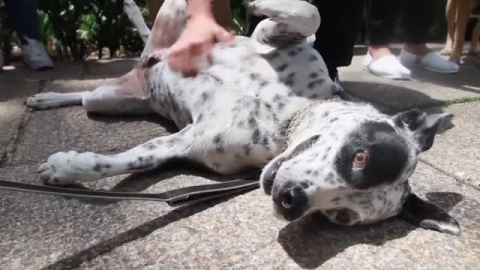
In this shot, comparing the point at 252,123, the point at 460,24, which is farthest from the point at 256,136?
the point at 460,24

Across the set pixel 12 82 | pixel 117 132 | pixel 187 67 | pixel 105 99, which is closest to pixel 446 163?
pixel 187 67

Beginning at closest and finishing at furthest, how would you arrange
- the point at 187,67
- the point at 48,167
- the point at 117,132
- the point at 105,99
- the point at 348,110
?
the point at 348,110 < the point at 48,167 < the point at 187,67 < the point at 117,132 < the point at 105,99

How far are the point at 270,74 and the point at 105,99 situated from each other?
937mm

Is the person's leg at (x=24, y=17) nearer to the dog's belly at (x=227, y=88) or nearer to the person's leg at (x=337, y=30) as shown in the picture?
the dog's belly at (x=227, y=88)

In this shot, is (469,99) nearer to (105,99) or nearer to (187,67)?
(187,67)

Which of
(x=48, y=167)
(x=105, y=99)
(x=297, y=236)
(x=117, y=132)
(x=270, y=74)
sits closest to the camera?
(x=297, y=236)

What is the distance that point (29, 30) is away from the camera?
367cm

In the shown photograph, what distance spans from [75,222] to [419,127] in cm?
102

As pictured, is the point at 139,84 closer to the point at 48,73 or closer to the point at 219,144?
the point at 219,144

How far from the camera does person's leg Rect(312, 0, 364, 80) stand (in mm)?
2789

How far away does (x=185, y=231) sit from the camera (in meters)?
1.49

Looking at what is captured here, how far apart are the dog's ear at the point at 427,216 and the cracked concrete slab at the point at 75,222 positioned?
57 cm

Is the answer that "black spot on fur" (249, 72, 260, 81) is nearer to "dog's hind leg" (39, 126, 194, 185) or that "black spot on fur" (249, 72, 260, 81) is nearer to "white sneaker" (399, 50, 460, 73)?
"dog's hind leg" (39, 126, 194, 185)

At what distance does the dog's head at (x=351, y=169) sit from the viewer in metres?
1.35
